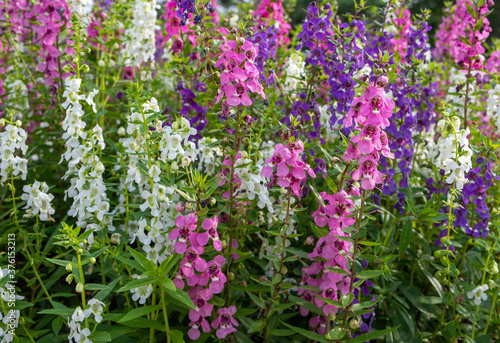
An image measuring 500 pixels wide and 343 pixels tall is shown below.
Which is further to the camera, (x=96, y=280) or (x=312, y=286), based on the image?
(x=96, y=280)

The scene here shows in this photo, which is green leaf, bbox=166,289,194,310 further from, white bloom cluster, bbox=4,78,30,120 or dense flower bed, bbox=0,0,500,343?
white bloom cluster, bbox=4,78,30,120

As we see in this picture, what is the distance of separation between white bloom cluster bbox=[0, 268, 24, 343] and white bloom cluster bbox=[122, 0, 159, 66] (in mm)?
1897

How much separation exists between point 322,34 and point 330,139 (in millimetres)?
827

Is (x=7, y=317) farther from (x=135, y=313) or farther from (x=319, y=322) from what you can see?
(x=319, y=322)

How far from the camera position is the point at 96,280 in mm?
2896

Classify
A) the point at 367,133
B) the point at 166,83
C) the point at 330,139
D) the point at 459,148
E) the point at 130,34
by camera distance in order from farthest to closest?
the point at 166,83 < the point at 130,34 < the point at 330,139 < the point at 459,148 < the point at 367,133

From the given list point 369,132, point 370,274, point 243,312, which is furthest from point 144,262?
point 369,132

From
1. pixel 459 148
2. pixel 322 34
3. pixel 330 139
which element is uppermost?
pixel 322 34

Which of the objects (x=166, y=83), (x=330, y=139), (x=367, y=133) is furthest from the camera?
(x=166, y=83)

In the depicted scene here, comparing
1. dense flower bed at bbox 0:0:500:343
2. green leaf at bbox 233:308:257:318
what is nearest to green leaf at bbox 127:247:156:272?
dense flower bed at bbox 0:0:500:343

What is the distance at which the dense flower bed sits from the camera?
2080mm

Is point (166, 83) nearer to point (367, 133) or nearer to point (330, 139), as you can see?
point (330, 139)

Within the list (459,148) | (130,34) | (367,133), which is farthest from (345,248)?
(130,34)

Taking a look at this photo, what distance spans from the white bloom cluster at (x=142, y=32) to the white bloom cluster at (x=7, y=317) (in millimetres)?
1897
